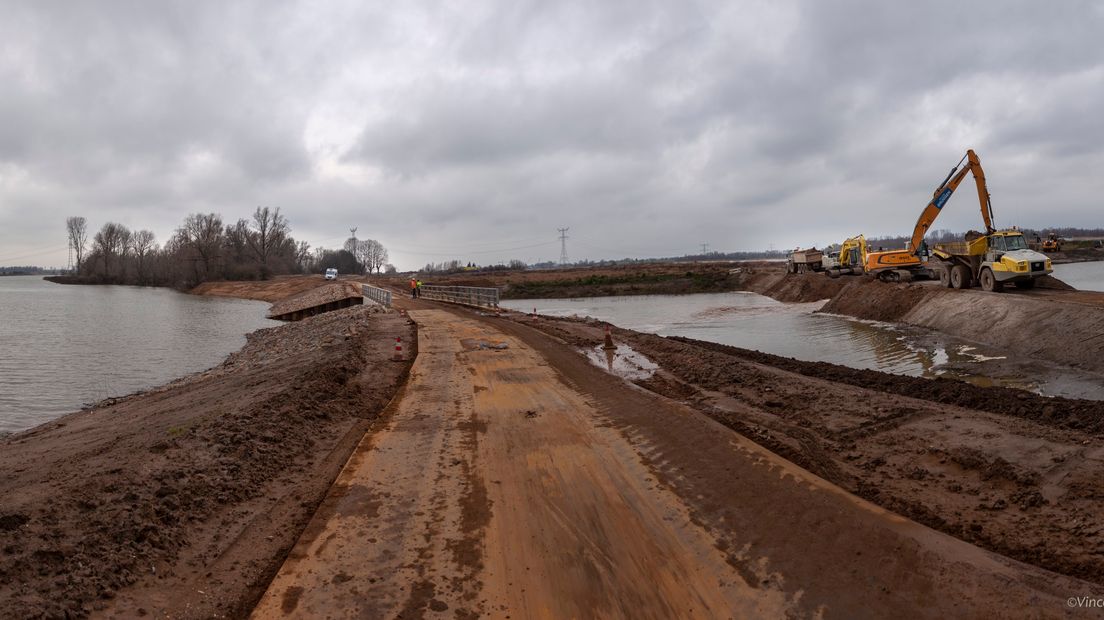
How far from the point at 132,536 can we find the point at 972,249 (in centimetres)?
2915

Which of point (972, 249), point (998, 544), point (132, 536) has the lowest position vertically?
point (998, 544)

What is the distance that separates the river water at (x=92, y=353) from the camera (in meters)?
15.8

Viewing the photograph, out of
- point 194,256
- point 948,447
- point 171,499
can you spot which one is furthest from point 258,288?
point 948,447

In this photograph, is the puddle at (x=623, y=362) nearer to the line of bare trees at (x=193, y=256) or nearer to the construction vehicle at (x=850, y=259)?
the construction vehicle at (x=850, y=259)

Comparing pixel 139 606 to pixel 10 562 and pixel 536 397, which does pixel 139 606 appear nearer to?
pixel 10 562

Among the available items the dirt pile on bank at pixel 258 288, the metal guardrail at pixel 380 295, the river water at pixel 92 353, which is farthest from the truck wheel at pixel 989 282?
the dirt pile on bank at pixel 258 288

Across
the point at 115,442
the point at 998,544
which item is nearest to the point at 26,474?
the point at 115,442

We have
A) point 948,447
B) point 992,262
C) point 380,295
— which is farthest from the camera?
point 380,295

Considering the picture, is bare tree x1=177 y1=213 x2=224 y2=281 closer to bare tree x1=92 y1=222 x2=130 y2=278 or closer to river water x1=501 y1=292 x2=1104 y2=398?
bare tree x1=92 y1=222 x2=130 y2=278

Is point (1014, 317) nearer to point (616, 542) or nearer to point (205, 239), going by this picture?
point (616, 542)

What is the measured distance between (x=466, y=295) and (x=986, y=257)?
27287mm

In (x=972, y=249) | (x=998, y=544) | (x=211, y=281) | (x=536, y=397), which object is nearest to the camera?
(x=998, y=544)

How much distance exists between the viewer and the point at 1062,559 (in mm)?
4602

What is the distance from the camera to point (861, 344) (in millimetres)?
20844
